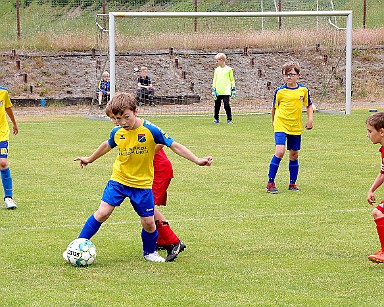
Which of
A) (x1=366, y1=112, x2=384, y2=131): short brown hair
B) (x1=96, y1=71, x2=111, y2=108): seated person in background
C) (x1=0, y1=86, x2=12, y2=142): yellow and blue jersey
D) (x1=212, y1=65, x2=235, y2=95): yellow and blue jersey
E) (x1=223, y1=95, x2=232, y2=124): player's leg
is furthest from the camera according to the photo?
(x1=96, y1=71, x2=111, y2=108): seated person in background

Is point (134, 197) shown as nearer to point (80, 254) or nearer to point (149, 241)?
point (149, 241)

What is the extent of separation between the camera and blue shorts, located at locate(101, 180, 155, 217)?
6953mm

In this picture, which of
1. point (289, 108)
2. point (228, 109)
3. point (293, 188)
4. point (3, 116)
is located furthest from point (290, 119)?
point (228, 109)

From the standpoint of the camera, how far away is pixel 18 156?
1489 centimetres

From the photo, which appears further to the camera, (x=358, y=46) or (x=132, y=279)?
(x=358, y=46)

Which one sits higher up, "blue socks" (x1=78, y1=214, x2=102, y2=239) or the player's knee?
the player's knee

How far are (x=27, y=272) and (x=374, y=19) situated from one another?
34.1 meters

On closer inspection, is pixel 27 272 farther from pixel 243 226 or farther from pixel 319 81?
pixel 319 81

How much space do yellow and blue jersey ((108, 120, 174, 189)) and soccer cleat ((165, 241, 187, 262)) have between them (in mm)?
612

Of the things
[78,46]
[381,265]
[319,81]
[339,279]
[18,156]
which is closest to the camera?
[339,279]

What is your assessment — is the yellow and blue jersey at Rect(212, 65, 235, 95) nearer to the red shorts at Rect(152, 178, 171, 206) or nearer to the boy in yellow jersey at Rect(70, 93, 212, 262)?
the red shorts at Rect(152, 178, 171, 206)

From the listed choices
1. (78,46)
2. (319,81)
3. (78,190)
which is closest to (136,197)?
(78,190)

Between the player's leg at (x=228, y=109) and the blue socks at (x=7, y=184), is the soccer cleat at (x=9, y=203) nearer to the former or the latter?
the blue socks at (x=7, y=184)

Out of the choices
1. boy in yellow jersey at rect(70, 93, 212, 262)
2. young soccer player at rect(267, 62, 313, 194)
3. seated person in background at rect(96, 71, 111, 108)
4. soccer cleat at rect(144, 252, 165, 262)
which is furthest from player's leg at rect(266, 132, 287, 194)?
seated person in background at rect(96, 71, 111, 108)
